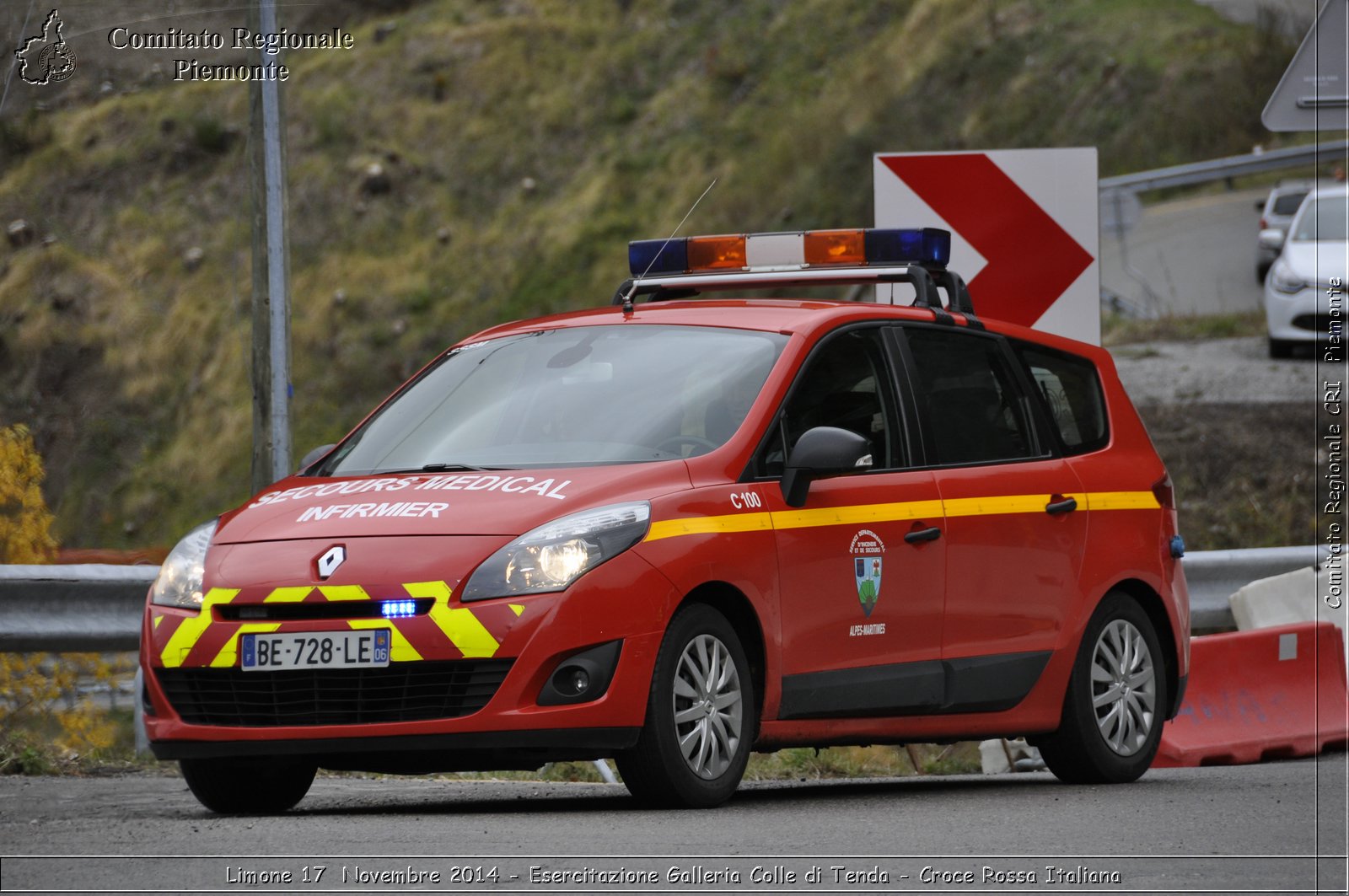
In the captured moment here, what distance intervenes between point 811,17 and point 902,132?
8.81 meters

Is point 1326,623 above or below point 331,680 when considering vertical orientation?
below

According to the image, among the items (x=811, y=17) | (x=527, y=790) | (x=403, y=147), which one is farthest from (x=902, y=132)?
(x=527, y=790)

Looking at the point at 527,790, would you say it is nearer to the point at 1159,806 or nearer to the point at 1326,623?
the point at 1159,806

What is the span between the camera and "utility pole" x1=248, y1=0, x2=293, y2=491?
42.9 feet

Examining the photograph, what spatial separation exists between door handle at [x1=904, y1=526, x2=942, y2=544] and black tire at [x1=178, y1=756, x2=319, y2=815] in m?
2.17

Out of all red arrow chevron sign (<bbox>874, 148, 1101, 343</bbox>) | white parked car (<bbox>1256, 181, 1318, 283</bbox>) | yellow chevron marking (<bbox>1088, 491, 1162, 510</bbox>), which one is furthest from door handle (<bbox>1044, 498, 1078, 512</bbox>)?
white parked car (<bbox>1256, 181, 1318, 283</bbox>)

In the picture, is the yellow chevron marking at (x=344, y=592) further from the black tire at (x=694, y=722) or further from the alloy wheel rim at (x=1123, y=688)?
the alloy wheel rim at (x=1123, y=688)

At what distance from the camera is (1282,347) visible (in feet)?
75.4

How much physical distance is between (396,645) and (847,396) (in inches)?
84.4

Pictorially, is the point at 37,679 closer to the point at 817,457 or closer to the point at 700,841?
the point at 817,457

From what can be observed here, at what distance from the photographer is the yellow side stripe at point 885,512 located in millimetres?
6899

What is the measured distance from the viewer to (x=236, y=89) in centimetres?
4997

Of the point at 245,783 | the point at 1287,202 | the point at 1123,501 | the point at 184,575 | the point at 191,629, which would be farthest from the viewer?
the point at 1287,202

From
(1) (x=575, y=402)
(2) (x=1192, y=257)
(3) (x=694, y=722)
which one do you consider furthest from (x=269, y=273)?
(2) (x=1192, y=257)
